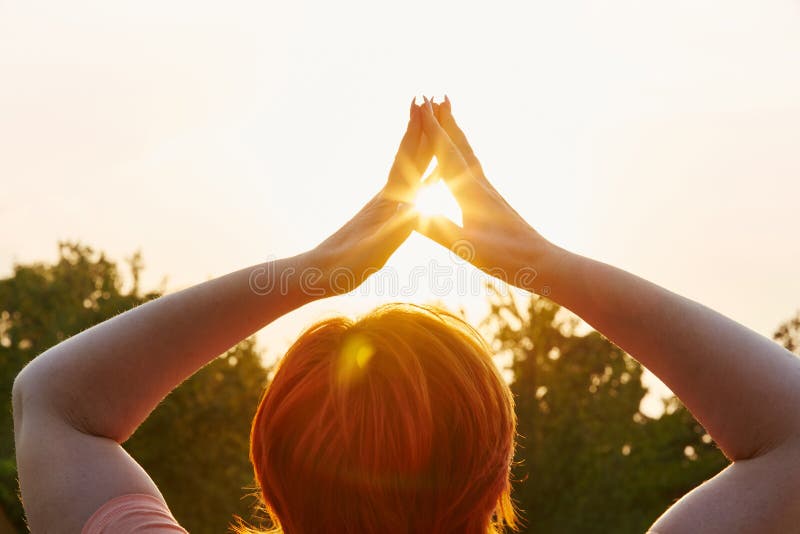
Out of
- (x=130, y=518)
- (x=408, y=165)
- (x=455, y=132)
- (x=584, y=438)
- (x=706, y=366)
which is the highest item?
(x=455, y=132)

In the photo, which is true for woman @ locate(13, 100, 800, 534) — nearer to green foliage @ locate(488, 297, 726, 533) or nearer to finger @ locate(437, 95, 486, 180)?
finger @ locate(437, 95, 486, 180)

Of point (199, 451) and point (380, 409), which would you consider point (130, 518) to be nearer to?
point (380, 409)

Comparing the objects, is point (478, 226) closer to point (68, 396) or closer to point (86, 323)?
point (68, 396)

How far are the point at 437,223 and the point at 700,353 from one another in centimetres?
86

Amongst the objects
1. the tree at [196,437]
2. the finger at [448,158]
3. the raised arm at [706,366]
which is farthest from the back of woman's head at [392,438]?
the tree at [196,437]

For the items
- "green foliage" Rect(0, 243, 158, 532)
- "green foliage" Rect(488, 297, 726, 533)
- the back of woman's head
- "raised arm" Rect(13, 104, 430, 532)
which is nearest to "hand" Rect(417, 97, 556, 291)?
"raised arm" Rect(13, 104, 430, 532)

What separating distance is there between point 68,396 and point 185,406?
26625 mm

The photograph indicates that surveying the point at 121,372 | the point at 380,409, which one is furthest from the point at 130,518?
the point at 380,409

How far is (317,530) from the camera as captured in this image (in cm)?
187

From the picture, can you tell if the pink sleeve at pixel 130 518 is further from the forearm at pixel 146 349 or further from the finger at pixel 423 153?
the finger at pixel 423 153

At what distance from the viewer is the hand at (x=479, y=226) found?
2.22m

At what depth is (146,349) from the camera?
6.68 ft

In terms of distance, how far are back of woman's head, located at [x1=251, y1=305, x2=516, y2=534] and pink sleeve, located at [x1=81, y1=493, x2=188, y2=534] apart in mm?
258

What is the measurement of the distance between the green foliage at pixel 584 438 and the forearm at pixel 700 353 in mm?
25071
